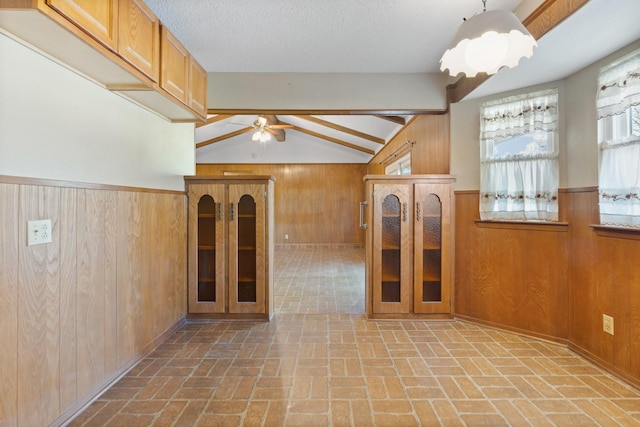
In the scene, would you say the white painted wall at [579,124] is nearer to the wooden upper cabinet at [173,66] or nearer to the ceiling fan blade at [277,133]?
the wooden upper cabinet at [173,66]

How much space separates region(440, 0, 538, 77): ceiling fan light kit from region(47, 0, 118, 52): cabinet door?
5.74ft

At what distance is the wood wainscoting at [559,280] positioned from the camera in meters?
2.05

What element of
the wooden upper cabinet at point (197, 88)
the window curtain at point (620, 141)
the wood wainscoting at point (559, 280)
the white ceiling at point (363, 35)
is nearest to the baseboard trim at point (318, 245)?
the wood wainscoting at point (559, 280)

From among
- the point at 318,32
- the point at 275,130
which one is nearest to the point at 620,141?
the point at 318,32

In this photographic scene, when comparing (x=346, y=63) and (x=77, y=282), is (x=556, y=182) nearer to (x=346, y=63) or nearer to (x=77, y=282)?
(x=346, y=63)

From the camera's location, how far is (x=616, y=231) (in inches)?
81.4

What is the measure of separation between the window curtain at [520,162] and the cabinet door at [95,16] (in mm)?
2885

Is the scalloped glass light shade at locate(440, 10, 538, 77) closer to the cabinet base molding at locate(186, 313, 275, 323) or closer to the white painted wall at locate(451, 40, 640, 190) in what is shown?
the white painted wall at locate(451, 40, 640, 190)

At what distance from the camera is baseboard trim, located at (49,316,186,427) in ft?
5.43

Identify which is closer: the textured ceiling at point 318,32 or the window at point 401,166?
the textured ceiling at point 318,32

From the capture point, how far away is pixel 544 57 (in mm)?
2186

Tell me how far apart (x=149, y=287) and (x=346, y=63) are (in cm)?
258

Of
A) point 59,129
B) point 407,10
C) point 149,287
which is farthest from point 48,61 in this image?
point 407,10

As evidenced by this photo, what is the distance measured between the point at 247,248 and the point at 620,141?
119 inches
